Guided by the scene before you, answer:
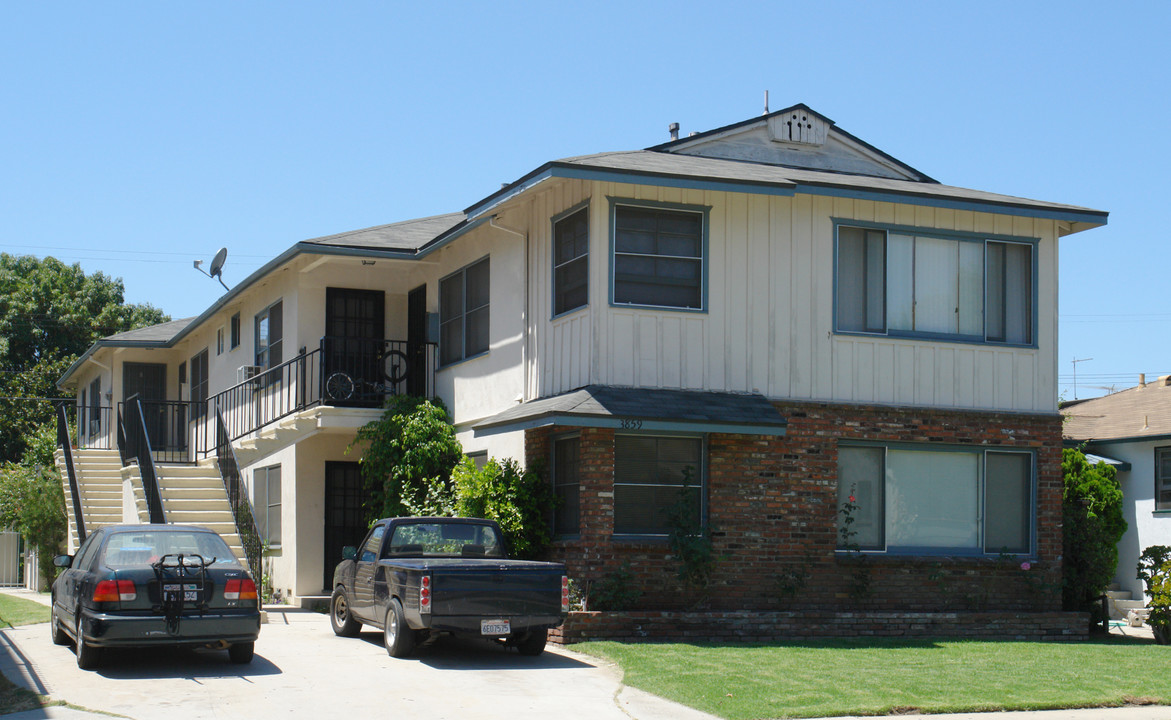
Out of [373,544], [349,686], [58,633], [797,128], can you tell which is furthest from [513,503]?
[797,128]

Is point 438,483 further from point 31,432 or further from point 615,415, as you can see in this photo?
point 31,432

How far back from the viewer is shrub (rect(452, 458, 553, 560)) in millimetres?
16375

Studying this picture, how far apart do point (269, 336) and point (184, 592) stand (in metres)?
12.0

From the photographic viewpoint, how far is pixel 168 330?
3303 centimetres

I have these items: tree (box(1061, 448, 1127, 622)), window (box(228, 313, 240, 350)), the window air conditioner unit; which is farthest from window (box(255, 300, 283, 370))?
tree (box(1061, 448, 1127, 622))

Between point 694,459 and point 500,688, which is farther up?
point 694,459

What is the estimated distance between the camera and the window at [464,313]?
19.7 meters

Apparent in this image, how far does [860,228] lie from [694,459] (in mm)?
4061

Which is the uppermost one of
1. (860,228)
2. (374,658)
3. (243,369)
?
(860,228)

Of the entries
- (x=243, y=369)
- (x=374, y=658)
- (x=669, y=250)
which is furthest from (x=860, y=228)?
(x=243, y=369)

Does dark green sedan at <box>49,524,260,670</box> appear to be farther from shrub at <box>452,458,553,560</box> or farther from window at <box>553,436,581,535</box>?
window at <box>553,436,581,535</box>

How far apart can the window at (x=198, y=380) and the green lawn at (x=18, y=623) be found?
6016 mm

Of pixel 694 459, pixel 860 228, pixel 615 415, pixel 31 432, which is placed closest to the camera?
pixel 615 415

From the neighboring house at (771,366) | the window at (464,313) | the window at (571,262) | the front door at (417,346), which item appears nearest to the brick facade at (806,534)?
the neighboring house at (771,366)
